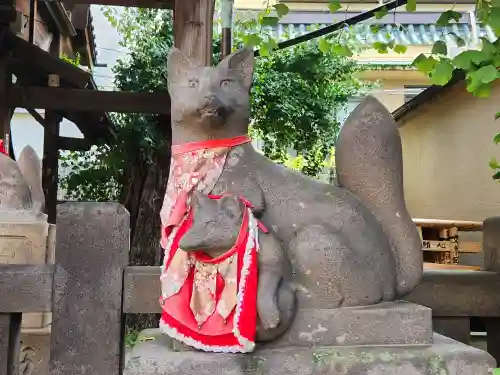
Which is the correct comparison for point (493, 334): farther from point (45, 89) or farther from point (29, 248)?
point (45, 89)

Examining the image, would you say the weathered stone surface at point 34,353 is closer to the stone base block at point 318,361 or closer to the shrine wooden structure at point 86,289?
the shrine wooden structure at point 86,289

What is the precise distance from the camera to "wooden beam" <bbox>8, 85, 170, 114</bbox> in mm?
5285

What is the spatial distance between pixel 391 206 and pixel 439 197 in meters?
5.26

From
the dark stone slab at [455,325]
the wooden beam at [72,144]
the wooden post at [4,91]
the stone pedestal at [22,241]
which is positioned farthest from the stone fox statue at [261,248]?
the wooden beam at [72,144]

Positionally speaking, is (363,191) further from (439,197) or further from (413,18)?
(413,18)

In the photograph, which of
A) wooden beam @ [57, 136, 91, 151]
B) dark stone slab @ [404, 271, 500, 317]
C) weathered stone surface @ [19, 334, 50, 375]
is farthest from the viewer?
wooden beam @ [57, 136, 91, 151]

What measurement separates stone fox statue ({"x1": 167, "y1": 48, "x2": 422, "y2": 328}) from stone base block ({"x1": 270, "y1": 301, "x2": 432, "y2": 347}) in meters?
0.03

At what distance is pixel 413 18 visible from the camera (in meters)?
9.07

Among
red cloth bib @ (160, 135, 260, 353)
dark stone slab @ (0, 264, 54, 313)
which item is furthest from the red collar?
dark stone slab @ (0, 264, 54, 313)

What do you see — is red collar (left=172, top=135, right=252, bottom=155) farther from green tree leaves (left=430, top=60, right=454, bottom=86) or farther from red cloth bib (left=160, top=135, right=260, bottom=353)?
green tree leaves (left=430, top=60, right=454, bottom=86)

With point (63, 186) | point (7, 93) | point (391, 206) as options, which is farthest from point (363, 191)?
point (63, 186)

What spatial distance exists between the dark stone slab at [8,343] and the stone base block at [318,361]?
2.48ft

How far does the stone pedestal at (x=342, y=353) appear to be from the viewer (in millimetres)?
1623

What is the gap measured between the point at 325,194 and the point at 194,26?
1.91 meters
